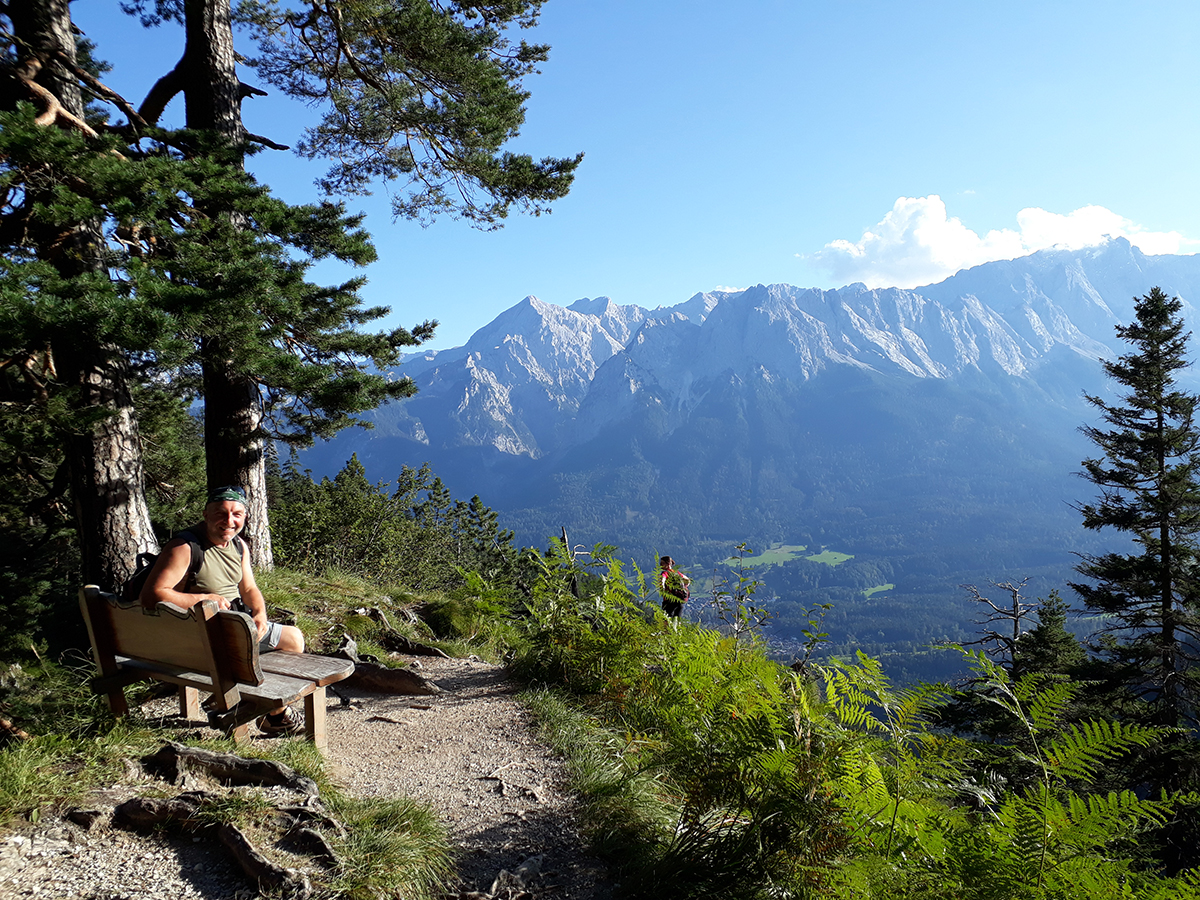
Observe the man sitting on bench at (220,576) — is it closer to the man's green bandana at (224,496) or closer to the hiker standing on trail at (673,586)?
the man's green bandana at (224,496)

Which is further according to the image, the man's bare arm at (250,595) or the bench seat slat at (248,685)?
the man's bare arm at (250,595)

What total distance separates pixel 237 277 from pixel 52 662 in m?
3.00

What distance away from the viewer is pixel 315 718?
162 inches

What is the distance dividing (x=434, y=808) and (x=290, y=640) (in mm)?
1656

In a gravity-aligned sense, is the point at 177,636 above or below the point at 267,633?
above

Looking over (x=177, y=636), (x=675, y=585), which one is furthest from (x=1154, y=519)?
(x=177, y=636)

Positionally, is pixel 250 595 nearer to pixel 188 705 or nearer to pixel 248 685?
pixel 188 705

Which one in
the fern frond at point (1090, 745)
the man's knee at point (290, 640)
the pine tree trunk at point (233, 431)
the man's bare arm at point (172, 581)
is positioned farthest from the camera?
the pine tree trunk at point (233, 431)

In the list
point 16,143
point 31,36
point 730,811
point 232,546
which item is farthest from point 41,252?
point 730,811

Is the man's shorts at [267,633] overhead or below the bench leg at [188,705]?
overhead

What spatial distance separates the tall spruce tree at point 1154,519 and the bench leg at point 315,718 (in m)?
19.0

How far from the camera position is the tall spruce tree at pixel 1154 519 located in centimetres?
1622

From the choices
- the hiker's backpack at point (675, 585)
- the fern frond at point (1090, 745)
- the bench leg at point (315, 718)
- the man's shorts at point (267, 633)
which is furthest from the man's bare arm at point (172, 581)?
the hiker's backpack at point (675, 585)

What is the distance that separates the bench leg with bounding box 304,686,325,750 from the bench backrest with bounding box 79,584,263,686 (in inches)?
29.9
